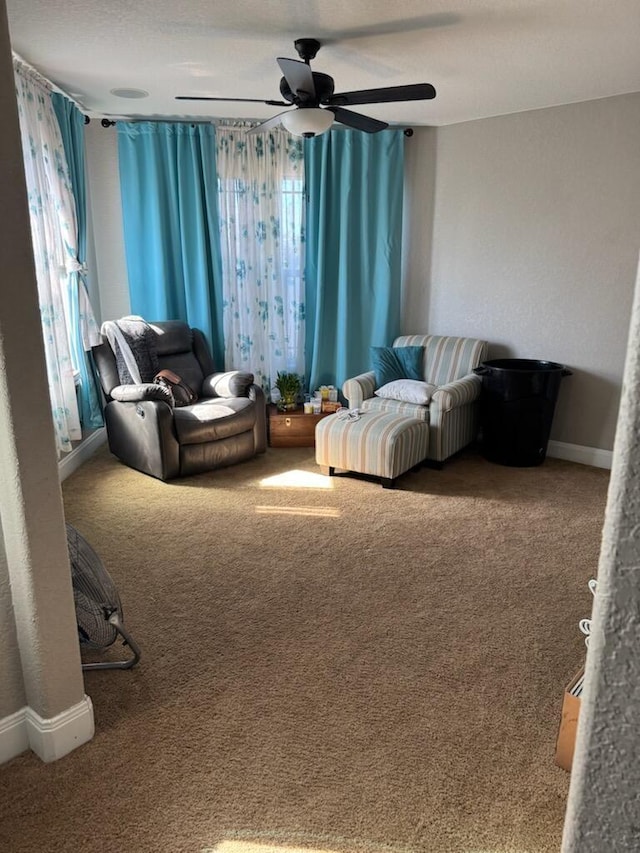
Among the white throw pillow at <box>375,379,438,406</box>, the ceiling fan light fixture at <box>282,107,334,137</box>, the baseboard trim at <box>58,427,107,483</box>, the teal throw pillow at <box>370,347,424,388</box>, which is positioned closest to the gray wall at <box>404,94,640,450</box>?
the teal throw pillow at <box>370,347,424,388</box>

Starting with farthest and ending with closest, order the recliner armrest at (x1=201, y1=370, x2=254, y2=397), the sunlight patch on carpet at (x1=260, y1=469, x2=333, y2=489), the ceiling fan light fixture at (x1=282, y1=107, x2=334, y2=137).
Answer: the recliner armrest at (x1=201, y1=370, x2=254, y2=397), the sunlight patch on carpet at (x1=260, y1=469, x2=333, y2=489), the ceiling fan light fixture at (x1=282, y1=107, x2=334, y2=137)

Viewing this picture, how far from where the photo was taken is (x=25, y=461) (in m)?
1.63

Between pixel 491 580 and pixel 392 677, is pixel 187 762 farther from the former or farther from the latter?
pixel 491 580

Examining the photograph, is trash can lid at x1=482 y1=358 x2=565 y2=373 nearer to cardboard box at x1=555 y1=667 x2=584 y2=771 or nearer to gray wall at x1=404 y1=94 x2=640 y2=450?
gray wall at x1=404 y1=94 x2=640 y2=450

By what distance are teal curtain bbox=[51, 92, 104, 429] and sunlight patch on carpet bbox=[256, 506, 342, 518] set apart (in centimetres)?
172

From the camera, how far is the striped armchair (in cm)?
424

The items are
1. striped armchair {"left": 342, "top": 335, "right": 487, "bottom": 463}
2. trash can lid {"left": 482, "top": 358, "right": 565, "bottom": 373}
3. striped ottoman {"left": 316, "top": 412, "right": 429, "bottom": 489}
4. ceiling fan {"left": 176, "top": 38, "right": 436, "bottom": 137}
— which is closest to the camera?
ceiling fan {"left": 176, "top": 38, "right": 436, "bottom": 137}

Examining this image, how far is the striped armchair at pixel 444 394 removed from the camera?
424 centimetres

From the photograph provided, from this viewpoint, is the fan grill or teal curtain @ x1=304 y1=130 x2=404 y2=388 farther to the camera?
teal curtain @ x1=304 y1=130 x2=404 y2=388

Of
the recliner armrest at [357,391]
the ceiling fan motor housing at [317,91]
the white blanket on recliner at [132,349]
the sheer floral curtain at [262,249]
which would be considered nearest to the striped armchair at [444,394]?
the recliner armrest at [357,391]

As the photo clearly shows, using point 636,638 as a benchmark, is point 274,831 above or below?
below

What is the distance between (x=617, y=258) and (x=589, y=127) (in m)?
0.88

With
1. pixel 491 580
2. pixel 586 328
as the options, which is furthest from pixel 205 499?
pixel 586 328

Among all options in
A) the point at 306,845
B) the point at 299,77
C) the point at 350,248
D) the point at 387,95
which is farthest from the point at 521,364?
the point at 306,845
